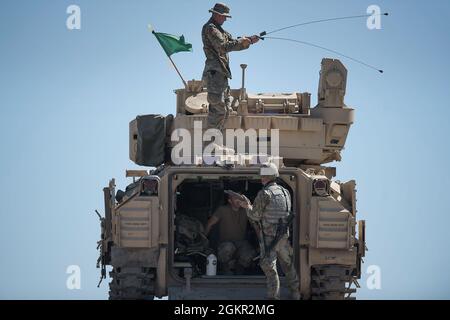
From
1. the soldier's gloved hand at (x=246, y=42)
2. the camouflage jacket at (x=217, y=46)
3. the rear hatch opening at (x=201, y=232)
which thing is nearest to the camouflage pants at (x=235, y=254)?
the rear hatch opening at (x=201, y=232)

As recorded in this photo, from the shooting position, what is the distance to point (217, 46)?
14.0 m

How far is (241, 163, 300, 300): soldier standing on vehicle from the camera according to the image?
40.7ft

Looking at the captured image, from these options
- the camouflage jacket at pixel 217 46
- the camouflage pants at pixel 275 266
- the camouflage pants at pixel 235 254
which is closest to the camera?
the camouflage pants at pixel 275 266

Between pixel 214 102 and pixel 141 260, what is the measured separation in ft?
9.35

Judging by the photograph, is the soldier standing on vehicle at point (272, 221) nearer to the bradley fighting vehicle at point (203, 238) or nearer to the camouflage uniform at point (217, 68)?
the bradley fighting vehicle at point (203, 238)

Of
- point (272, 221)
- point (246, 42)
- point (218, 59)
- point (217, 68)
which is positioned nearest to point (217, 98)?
point (217, 68)

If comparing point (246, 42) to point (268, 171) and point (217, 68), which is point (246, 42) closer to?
point (217, 68)

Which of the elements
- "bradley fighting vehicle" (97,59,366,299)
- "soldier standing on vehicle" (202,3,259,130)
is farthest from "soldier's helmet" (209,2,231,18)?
"bradley fighting vehicle" (97,59,366,299)

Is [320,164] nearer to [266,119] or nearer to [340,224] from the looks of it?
[266,119]

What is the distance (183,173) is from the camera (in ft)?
42.7

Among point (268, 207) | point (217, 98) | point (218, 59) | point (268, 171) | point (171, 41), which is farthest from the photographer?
point (171, 41)

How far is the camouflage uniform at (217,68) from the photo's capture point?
552 inches

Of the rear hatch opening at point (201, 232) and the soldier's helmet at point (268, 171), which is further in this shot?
the rear hatch opening at point (201, 232)

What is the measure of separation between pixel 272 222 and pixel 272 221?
0.02 meters
